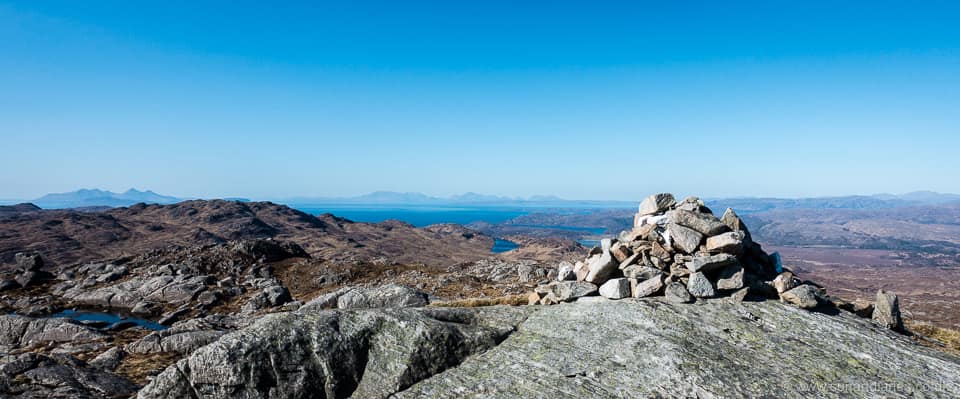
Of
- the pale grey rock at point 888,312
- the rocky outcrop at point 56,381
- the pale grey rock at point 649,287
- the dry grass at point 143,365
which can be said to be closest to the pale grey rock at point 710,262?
the pale grey rock at point 649,287

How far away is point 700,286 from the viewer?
1556 centimetres

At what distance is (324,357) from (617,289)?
35.0ft

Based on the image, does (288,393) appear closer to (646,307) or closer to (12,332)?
(646,307)

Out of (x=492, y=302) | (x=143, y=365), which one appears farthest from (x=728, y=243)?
(x=143, y=365)

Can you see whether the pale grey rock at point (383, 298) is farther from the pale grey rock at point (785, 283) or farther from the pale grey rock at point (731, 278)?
the pale grey rock at point (785, 283)

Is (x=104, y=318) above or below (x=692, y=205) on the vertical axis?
below

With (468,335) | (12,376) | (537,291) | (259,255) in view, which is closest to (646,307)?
(537,291)

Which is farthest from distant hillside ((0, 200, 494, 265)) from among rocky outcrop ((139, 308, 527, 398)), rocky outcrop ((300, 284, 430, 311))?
rocky outcrop ((139, 308, 527, 398))

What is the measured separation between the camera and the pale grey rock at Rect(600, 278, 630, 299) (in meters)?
15.9

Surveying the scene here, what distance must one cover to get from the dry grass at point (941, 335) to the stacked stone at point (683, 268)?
406 centimetres

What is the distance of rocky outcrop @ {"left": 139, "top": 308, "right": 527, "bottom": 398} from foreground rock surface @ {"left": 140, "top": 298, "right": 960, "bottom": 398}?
0.10 feet

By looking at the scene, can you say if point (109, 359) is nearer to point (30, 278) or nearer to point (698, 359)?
point (698, 359)

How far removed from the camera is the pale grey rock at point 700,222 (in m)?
17.2

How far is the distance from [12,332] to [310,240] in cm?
15426
